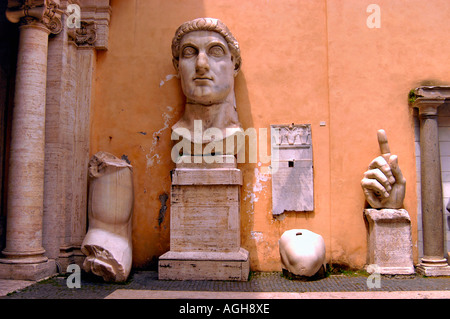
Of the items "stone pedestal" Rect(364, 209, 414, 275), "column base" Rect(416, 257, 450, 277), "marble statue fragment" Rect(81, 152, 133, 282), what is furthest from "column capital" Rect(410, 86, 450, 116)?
"marble statue fragment" Rect(81, 152, 133, 282)

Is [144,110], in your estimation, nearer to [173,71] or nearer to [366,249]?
[173,71]

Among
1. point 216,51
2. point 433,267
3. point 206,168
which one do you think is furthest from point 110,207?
point 433,267

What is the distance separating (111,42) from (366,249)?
425 centimetres

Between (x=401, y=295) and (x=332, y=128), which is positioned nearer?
(x=401, y=295)

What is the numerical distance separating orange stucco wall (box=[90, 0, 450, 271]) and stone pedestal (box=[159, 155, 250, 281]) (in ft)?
1.86

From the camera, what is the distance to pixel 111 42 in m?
5.95

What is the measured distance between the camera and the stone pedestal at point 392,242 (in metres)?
5.03

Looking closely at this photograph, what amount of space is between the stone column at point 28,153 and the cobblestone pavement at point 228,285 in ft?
1.24

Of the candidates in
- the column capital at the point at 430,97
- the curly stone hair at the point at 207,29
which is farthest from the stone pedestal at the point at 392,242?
the curly stone hair at the point at 207,29

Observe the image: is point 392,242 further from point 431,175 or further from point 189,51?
point 189,51

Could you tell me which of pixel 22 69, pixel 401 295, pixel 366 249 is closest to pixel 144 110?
pixel 22 69

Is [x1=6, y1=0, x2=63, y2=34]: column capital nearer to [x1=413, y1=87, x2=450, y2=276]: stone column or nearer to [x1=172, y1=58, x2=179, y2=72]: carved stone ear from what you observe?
[x1=172, y1=58, x2=179, y2=72]: carved stone ear

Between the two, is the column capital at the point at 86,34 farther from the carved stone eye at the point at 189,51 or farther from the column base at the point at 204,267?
the column base at the point at 204,267

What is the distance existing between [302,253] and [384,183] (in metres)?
1.29
